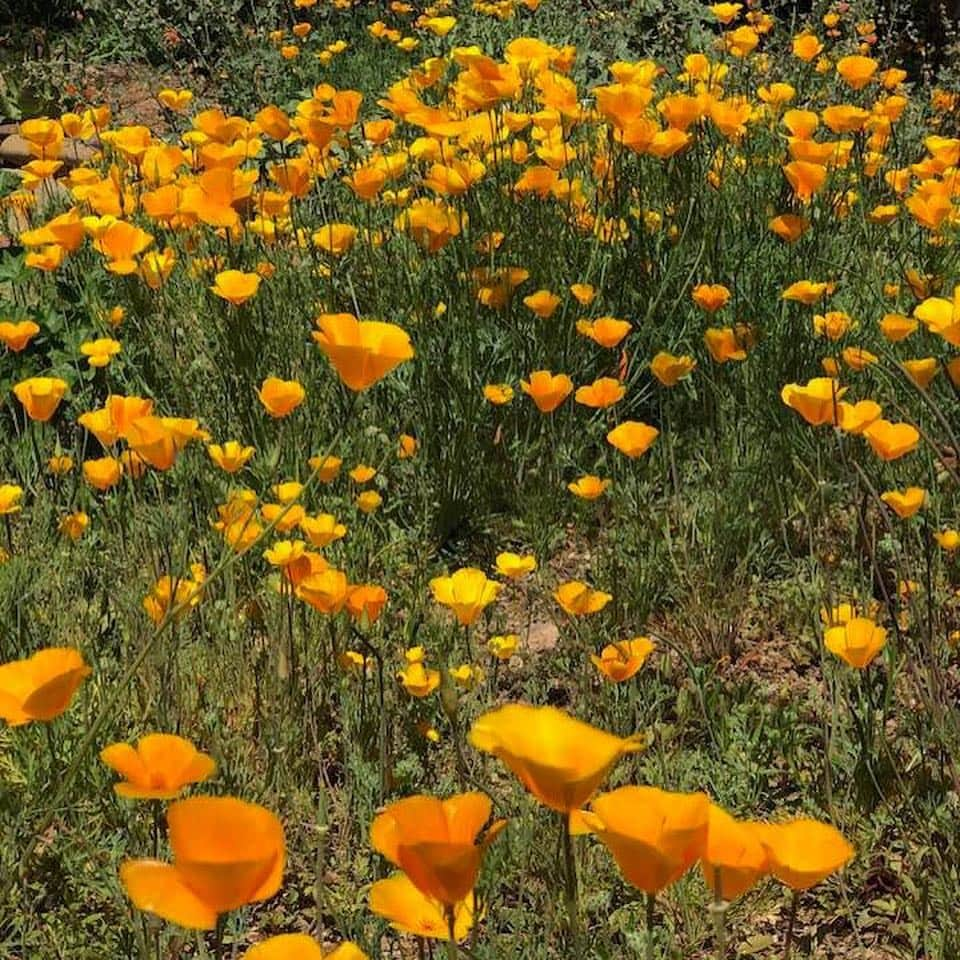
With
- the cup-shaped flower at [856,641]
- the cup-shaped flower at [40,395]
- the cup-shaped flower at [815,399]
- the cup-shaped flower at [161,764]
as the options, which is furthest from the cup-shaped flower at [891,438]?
the cup-shaped flower at [40,395]

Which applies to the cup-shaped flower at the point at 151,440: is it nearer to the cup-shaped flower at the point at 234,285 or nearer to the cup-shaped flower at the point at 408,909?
the cup-shaped flower at the point at 234,285

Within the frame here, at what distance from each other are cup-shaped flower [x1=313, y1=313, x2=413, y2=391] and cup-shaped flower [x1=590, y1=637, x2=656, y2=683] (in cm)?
50

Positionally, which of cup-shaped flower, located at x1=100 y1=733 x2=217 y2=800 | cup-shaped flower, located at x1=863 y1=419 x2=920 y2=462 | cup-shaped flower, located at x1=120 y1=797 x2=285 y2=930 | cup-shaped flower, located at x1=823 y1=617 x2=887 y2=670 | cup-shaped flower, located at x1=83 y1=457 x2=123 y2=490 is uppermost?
cup-shaped flower, located at x1=120 y1=797 x2=285 y2=930

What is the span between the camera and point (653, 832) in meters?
0.87

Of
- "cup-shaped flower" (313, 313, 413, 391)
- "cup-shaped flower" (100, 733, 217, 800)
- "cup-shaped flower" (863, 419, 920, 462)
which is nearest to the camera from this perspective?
"cup-shaped flower" (100, 733, 217, 800)

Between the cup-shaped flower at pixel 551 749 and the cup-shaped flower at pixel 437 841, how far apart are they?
79 mm

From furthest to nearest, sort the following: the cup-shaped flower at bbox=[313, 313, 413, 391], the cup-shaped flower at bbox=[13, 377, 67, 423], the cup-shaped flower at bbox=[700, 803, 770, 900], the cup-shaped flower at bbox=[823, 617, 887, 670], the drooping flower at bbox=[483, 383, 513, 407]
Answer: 1. the drooping flower at bbox=[483, 383, 513, 407]
2. the cup-shaped flower at bbox=[13, 377, 67, 423]
3. the cup-shaped flower at bbox=[823, 617, 887, 670]
4. the cup-shaped flower at bbox=[313, 313, 413, 391]
5. the cup-shaped flower at bbox=[700, 803, 770, 900]

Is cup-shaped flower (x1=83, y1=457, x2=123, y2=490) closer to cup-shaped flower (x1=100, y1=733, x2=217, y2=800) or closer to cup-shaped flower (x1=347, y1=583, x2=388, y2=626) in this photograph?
cup-shaped flower (x1=347, y1=583, x2=388, y2=626)

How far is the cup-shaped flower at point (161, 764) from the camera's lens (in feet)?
3.43

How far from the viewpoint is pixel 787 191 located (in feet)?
10.8

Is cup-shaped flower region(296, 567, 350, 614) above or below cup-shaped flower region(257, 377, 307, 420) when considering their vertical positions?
below

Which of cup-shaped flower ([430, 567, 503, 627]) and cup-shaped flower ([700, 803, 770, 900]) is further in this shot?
cup-shaped flower ([430, 567, 503, 627])

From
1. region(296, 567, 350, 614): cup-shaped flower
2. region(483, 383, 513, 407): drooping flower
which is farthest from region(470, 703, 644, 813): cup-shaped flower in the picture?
region(483, 383, 513, 407): drooping flower

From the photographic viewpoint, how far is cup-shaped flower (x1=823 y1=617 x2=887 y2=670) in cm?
172
